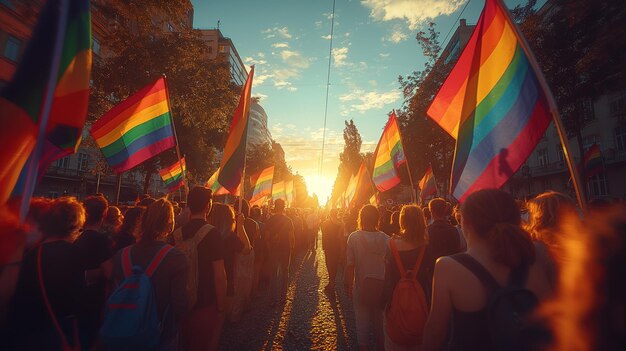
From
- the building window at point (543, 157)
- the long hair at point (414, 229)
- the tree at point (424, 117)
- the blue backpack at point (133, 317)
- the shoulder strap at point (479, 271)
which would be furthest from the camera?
the building window at point (543, 157)

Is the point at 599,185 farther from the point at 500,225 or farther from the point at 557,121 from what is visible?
the point at 500,225

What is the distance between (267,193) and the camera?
14.8 m

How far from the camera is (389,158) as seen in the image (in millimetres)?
8680

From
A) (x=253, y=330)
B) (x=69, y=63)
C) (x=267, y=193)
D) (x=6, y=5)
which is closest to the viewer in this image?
(x=69, y=63)

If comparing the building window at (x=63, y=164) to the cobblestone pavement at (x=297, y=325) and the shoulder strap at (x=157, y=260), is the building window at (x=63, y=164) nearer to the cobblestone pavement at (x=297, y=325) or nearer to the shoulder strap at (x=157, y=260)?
the cobblestone pavement at (x=297, y=325)

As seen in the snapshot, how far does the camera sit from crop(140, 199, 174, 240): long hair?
8.72ft

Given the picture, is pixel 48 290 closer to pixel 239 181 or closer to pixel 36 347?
pixel 36 347

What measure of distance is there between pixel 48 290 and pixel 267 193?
1261 centimetres

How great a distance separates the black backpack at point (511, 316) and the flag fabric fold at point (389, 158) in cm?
623

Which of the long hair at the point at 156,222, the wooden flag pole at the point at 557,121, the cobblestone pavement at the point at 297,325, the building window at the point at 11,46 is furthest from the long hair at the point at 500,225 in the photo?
the building window at the point at 11,46

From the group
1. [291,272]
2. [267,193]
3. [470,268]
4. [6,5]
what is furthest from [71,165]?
[470,268]

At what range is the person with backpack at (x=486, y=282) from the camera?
1.57m

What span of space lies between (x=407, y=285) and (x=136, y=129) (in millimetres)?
5321

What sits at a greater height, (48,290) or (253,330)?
(48,290)
